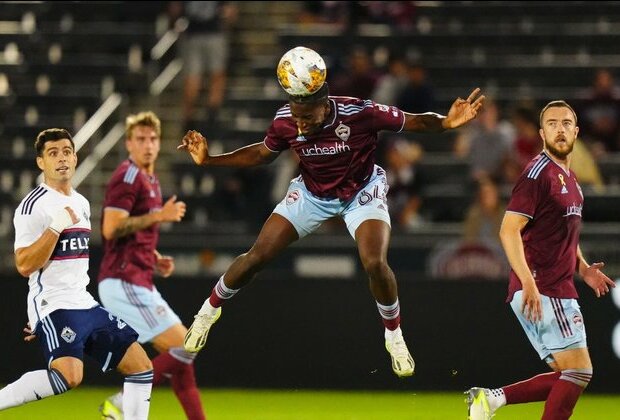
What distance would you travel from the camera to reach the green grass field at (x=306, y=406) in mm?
11367

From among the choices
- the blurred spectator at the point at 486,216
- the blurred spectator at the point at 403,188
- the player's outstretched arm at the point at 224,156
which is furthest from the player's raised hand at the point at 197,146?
the blurred spectator at the point at 403,188

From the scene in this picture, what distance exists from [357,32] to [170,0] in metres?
2.90

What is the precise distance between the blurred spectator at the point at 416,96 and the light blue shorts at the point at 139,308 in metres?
6.68

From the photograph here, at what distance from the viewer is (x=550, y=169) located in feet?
28.1

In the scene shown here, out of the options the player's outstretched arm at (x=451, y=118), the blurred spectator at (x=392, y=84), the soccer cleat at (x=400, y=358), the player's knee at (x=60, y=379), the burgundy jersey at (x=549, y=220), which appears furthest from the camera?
the blurred spectator at (x=392, y=84)

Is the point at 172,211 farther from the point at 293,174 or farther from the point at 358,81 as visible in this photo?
the point at 358,81

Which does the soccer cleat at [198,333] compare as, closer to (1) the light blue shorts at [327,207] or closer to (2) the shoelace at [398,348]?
(1) the light blue shorts at [327,207]

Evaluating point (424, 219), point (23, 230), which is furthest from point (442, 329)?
point (23, 230)

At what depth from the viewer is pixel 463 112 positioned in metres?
8.62

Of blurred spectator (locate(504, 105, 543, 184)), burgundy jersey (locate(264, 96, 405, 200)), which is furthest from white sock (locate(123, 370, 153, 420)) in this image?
blurred spectator (locate(504, 105, 543, 184))

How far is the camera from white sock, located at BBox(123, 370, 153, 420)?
8.59 metres

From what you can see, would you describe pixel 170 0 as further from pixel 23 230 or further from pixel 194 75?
pixel 23 230

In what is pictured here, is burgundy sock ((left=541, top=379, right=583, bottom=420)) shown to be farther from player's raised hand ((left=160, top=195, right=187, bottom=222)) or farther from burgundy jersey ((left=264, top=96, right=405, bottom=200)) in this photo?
player's raised hand ((left=160, top=195, right=187, bottom=222))

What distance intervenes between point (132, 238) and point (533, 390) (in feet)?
11.0
